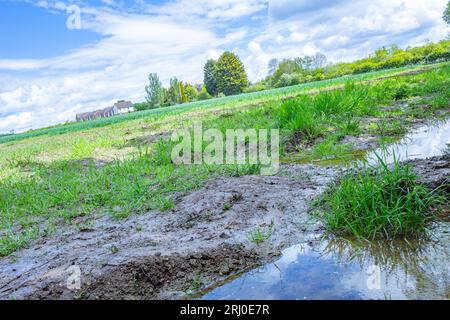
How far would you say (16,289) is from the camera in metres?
2.65

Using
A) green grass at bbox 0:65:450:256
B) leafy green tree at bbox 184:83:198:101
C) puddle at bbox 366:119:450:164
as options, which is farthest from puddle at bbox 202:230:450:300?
leafy green tree at bbox 184:83:198:101

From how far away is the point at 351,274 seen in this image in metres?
2.29

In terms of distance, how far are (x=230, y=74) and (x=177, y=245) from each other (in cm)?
6934

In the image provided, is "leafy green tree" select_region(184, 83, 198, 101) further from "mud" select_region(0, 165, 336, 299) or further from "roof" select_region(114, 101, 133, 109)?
"mud" select_region(0, 165, 336, 299)

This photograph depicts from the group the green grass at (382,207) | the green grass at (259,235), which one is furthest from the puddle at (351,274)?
the green grass at (259,235)

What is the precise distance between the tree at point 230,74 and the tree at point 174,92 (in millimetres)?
8892

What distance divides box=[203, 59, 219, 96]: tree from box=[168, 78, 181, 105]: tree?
19.3 ft

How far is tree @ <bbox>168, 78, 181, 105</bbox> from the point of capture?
248 feet

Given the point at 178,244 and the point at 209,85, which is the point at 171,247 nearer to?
the point at 178,244

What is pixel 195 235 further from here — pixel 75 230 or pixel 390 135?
pixel 390 135

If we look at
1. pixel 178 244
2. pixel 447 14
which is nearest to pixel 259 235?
pixel 178 244

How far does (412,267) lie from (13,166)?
867 centimetres

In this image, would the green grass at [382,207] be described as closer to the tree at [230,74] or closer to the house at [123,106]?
the tree at [230,74]

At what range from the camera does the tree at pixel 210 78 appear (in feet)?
243
